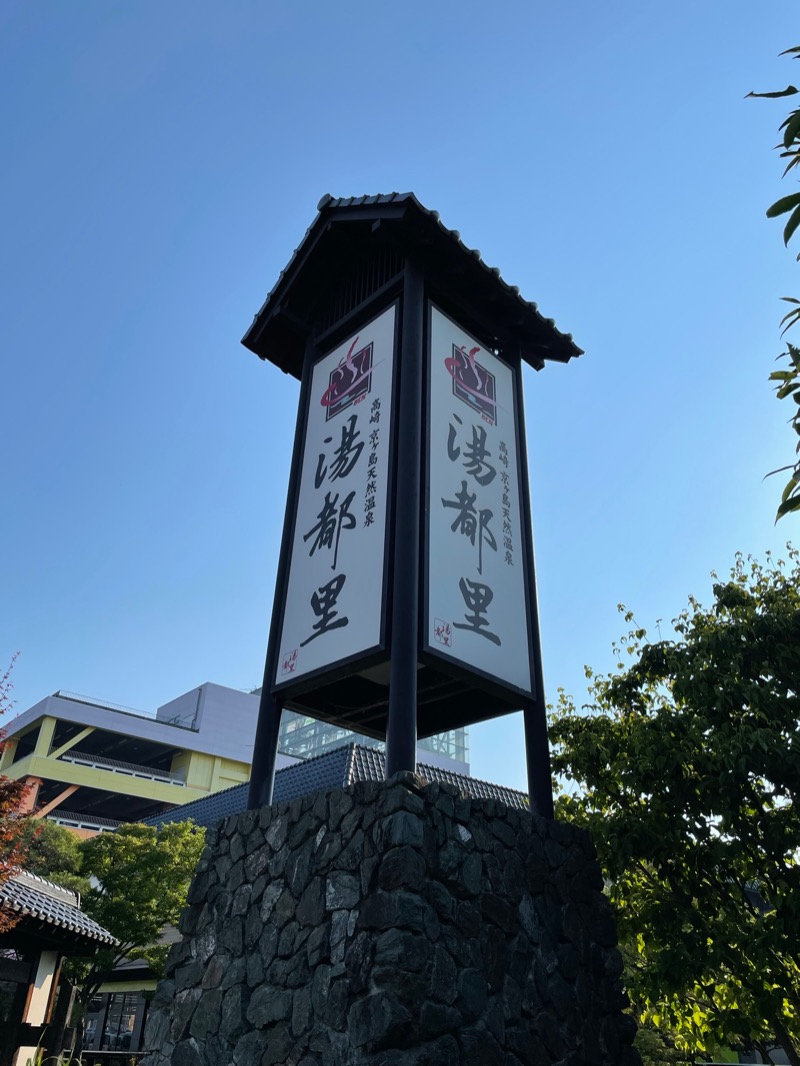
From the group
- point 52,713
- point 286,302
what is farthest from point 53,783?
point 286,302

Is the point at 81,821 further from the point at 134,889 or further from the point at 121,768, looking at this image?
the point at 134,889

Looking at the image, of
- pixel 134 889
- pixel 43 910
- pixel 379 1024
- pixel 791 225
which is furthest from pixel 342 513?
pixel 134 889

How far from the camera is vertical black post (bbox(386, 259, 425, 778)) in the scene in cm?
578

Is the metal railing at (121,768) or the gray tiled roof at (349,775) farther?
the metal railing at (121,768)

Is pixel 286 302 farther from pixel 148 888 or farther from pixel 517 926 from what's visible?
pixel 148 888

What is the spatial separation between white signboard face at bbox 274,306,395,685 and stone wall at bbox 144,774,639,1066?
4.28 ft

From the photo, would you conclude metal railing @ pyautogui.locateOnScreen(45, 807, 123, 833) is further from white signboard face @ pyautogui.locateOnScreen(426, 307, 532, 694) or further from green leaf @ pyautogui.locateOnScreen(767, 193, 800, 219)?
green leaf @ pyautogui.locateOnScreen(767, 193, 800, 219)

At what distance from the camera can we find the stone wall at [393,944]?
4.87 m

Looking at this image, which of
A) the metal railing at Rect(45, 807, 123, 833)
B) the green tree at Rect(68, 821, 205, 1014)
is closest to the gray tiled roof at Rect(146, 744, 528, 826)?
the green tree at Rect(68, 821, 205, 1014)

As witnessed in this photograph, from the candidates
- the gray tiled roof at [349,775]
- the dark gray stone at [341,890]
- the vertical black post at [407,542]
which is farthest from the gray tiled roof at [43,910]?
the vertical black post at [407,542]

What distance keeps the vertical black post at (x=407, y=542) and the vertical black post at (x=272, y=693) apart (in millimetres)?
1305

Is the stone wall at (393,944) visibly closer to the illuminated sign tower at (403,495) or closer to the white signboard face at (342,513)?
the illuminated sign tower at (403,495)

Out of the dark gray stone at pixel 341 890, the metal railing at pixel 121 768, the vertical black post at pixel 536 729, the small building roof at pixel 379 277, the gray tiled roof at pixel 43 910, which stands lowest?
the dark gray stone at pixel 341 890

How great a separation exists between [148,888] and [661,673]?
14250 millimetres
